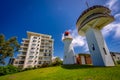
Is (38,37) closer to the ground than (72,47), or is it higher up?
higher up

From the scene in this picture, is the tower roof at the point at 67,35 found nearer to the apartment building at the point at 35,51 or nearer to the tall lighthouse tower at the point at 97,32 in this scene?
the tall lighthouse tower at the point at 97,32

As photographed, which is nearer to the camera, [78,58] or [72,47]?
[72,47]

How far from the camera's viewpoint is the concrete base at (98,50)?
1652 centimetres

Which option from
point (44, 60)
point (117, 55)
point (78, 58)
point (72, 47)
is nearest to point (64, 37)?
point (72, 47)

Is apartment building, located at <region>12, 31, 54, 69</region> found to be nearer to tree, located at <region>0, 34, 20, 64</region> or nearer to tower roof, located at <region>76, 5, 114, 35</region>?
tree, located at <region>0, 34, 20, 64</region>

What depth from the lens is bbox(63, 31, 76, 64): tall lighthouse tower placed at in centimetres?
2522

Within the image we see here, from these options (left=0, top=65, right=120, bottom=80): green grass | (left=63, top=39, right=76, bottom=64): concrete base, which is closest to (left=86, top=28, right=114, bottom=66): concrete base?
(left=0, top=65, right=120, bottom=80): green grass

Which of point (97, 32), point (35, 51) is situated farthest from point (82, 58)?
point (35, 51)

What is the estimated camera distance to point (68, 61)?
2506cm

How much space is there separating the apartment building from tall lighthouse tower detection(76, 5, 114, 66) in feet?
143

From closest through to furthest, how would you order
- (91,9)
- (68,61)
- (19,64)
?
(91,9) < (68,61) < (19,64)

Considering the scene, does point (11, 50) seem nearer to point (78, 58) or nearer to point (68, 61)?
point (68, 61)

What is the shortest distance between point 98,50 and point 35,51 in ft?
159

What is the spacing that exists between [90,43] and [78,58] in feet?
42.7
